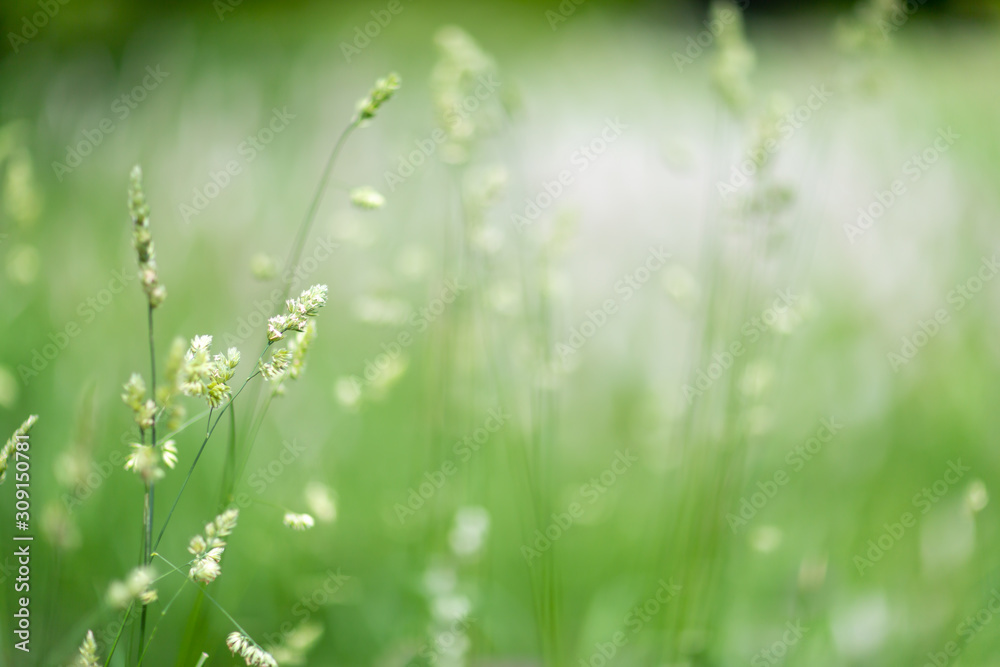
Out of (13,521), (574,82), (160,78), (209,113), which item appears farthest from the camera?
(574,82)

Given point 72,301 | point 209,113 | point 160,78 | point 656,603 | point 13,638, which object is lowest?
point 13,638

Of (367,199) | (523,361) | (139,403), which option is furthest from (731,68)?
(139,403)

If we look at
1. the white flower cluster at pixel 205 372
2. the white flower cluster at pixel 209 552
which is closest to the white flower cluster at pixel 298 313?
the white flower cluster at pixel 205 372

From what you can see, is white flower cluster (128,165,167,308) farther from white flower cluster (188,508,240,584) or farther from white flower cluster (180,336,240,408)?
white flower cluster (188,508,240,584)

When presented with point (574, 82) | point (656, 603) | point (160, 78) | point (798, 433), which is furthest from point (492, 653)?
point (574, 82)

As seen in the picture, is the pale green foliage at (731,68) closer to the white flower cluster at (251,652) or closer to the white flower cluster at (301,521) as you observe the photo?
the white flower cluster at (301,521)

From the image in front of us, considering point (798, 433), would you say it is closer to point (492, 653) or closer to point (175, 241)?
point (492, 653)

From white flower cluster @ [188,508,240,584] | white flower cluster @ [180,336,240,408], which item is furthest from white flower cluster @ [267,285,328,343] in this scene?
white flower cluster @ [188,508,240,584]
